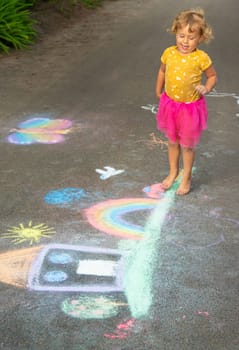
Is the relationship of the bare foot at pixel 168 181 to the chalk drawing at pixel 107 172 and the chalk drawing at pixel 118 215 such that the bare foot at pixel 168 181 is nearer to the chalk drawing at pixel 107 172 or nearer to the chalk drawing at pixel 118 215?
the chalk drawing at pixel 118 215

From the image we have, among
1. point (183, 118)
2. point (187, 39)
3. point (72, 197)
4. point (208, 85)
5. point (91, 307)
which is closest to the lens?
point (91, 307)

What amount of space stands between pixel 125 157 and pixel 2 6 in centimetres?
616

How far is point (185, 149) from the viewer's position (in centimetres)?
400

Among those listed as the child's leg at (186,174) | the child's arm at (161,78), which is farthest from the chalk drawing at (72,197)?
the child's arm at (161,78)

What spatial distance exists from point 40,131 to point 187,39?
7.38ft

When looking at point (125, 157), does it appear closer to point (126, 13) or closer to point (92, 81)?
point (92, 81)

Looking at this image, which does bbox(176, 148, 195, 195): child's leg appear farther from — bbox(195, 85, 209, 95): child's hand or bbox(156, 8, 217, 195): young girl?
bbox(195, 85, 209, 95): child's hand

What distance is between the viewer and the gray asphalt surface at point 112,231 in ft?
8.67

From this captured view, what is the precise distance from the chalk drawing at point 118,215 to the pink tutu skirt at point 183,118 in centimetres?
53

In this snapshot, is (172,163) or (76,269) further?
(172,163)

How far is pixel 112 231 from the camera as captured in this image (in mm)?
3533

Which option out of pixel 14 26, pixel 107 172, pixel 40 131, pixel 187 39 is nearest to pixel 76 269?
pixel 107 172

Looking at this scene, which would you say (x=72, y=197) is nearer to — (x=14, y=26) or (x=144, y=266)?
(x=144, y=266)

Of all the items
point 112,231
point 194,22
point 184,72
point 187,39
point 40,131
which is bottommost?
point 40,131
